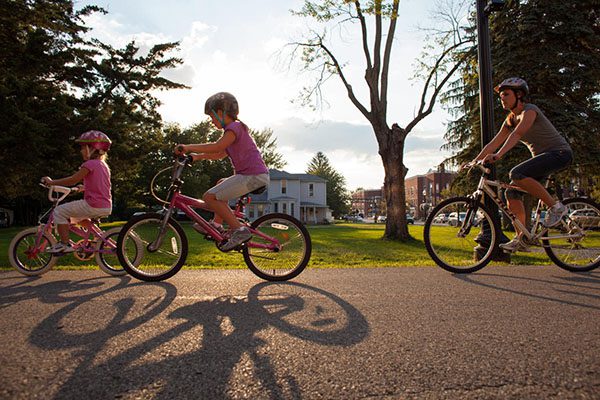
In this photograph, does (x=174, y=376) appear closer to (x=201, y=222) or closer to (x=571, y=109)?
(x=201, y=222)

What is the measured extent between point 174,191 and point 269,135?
219 ft

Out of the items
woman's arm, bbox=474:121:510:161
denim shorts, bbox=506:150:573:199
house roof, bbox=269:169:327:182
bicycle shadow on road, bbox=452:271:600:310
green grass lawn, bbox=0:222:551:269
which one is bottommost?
green grass lawn, bbox=0:222:551:269

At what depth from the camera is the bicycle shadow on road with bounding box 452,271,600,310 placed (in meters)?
3.10

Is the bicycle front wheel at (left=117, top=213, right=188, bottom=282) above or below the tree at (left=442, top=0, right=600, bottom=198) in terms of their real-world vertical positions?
below

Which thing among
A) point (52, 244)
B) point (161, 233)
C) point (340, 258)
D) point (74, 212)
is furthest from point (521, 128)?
point (52, 244)

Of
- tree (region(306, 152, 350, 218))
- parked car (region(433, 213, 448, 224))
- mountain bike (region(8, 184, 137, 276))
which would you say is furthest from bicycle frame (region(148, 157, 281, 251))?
tree (region(306, 152, 350, 218))

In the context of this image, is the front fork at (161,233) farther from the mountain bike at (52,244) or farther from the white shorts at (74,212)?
the white shorts at (74,212)

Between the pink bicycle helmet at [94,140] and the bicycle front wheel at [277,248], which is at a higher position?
the pink bicycle helmet at [94,140]

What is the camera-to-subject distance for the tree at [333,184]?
88875 mm

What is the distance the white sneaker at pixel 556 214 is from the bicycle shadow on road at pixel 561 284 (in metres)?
0.64

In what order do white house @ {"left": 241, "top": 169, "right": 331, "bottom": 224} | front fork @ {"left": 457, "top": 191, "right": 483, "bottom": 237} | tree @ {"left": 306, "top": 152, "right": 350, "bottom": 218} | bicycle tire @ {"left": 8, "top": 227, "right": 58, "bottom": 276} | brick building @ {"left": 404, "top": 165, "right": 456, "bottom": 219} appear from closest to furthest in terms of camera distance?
front fork @ {"left": 457, "top": 191, "right": 483, "bottom": 237} → bicycle tire @ {"left": 8, "top": 227, "right": 58, "bottom": 276} → white house @ {"left": 241, "top": 169, "right": 331, "bottom": 224} → tree @ {"left": 306, "top": 152, "right": 350, "bottom": 218} → brick building @ {"left": 404, "top": 165, "right": 456, "bottom": 219}

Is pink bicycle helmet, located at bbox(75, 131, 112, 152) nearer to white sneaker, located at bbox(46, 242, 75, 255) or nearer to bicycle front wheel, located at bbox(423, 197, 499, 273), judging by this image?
white sneaker, located at bbox(46, 242, 75, 255)

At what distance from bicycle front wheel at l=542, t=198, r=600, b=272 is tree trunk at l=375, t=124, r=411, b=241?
35.3 ft

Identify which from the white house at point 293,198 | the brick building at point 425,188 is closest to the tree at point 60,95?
the white house at point 293,198
